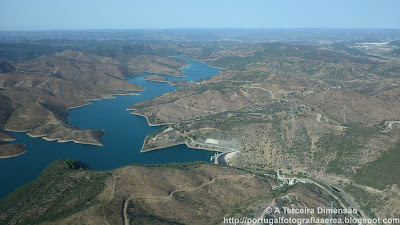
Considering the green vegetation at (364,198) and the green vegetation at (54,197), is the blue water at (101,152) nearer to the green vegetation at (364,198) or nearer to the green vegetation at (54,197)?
the green vegetation at (54,197)

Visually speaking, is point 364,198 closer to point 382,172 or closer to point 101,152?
point 382,172

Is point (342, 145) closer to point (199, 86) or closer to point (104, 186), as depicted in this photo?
point (104, 186)

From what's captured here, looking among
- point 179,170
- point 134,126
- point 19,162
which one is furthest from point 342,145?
point 19,162

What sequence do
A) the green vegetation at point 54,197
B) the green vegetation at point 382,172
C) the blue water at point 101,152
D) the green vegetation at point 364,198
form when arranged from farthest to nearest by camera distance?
the blue water at point 101,152, the green vegetation at point 382,172, the green vegetation at point 364,198, the green vegetation at point 54,197

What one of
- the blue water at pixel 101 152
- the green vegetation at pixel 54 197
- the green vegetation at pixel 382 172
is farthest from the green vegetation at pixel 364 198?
the green vegetation at pixel 54 197

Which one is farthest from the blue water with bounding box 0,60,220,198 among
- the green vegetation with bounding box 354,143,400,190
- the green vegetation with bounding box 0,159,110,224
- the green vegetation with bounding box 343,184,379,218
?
the green vegetation with bounding box 354,143,400,190

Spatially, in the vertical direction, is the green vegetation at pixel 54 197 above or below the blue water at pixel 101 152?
above
